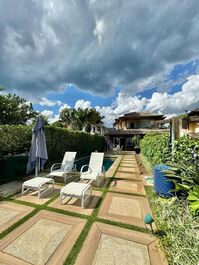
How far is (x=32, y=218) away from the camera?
368 cm

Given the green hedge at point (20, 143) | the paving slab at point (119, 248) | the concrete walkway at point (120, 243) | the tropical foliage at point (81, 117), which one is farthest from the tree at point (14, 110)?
the paving slab at point (119, 248)

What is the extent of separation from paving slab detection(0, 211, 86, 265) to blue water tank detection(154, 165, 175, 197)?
2882 mm

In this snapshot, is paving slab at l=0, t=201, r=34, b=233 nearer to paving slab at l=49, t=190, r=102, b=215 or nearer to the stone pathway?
the stone pathway

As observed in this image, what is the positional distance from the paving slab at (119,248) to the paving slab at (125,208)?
0.47 metres

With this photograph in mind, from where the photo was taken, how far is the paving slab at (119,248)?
2434 mm

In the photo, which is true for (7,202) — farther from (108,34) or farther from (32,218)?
(108,34)

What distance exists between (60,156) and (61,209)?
30.3 ft

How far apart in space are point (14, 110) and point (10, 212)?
27.6m

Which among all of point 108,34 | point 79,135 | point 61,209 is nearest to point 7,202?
point 61,209

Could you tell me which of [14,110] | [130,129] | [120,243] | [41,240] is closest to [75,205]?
[41,240]

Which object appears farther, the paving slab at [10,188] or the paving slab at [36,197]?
the paving slab at [10,188]

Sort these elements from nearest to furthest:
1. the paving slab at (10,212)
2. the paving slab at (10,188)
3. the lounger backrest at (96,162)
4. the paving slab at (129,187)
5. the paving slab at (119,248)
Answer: the paving slab at (119,248) → the paving slab at (10,212) → the paving slab at (10,188) → the paving slab at (129,187) → the lounger backrest at (96,162)

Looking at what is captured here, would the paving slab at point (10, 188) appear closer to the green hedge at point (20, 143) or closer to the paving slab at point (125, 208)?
the green hedge at point (20, 143)

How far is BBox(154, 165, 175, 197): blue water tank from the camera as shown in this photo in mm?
4757
